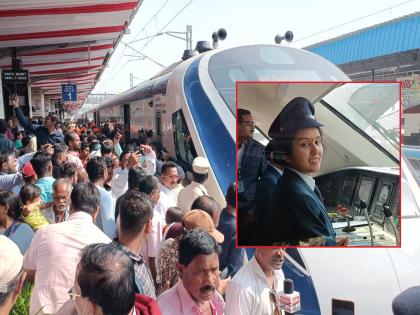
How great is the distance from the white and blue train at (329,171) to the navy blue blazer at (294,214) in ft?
0.51

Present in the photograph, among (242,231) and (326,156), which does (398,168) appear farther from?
(242,231)

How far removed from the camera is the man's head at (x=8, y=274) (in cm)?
190

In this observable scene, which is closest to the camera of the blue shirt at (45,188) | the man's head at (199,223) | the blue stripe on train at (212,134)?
the man's head at (199,223)

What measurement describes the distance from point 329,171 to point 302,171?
0.65ft

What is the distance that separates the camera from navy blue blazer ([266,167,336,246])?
2.31 meters

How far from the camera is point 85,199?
126 inches

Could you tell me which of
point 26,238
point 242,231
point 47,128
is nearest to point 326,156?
point 242,231

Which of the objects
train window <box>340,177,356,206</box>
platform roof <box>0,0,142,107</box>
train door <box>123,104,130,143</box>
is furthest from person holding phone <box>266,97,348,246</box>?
train door <box>123,104,130,143</box>

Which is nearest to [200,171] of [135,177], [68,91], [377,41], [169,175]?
[169,175]

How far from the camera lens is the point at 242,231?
2311mm

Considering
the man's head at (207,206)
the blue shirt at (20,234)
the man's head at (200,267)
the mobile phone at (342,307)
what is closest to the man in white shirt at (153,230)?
the man's head at (207,206)

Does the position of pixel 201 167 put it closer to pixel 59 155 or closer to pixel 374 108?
pixel 59 155

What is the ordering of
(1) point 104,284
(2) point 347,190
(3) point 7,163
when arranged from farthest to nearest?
1. (3) point 7,163
2. (2) point 347,190
3. (1) point 104,284

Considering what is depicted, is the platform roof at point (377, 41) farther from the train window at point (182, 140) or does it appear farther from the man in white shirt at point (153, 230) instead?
the man in white shirt at point (153, 230)
